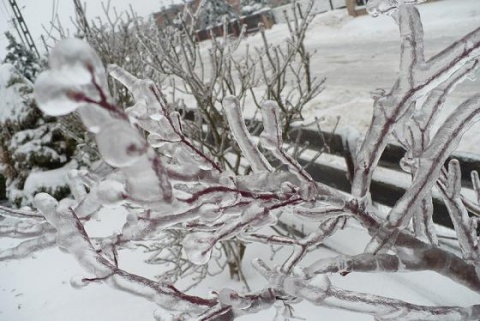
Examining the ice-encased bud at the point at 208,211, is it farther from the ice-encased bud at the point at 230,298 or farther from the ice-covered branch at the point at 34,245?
the ice-covered branch at the point at 34,245

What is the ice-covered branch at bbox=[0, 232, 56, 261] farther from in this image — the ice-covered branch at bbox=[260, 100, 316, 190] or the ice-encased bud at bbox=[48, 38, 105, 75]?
the ice-encased bud at bbox=[48, 38, 105, 75]

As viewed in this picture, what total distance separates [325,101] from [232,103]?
10083mm

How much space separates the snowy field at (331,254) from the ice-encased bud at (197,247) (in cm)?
297

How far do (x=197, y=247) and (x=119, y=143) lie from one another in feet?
1.68

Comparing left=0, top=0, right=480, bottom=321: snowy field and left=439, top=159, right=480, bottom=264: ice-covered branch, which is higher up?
left=439, top=159, right=480, bottom=264: ice-covered branch

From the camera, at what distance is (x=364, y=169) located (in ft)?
4.30

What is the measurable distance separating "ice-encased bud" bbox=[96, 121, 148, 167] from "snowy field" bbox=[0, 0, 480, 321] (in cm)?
346

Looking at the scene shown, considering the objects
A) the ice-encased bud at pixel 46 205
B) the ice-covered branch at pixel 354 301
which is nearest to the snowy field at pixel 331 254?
the ice-covered branch at pixel 354 301

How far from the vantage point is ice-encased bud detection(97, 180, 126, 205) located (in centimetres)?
77

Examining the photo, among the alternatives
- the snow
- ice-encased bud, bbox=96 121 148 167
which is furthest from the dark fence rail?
the snow

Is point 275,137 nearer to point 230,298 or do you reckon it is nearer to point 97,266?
point 230,298

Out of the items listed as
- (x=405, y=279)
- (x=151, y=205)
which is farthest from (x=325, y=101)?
(x=151, y=205)

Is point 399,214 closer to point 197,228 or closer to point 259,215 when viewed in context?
point 259,215

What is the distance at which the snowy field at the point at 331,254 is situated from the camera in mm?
3922
